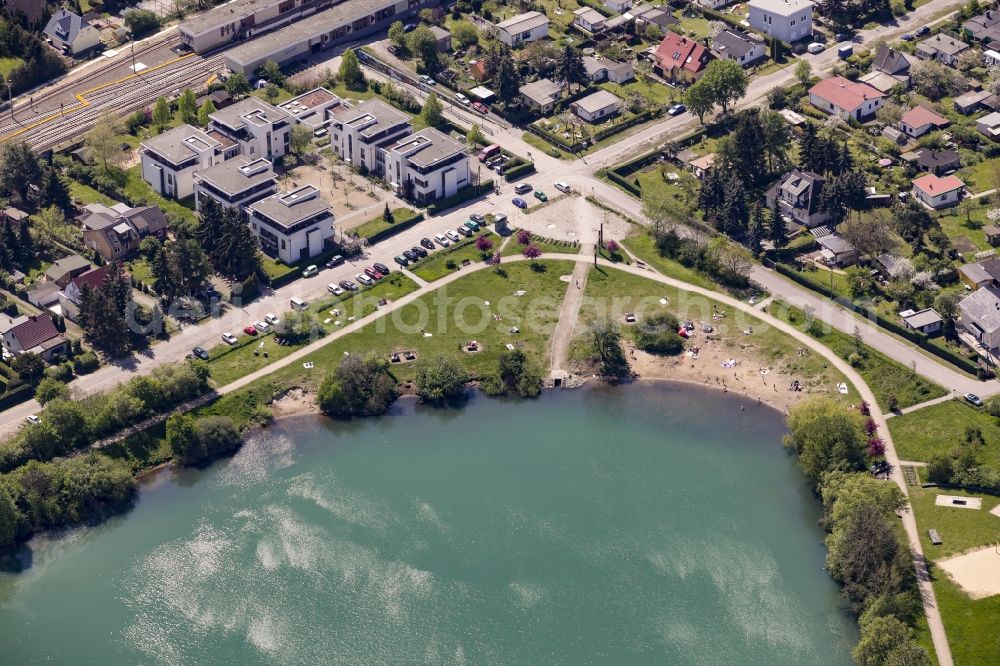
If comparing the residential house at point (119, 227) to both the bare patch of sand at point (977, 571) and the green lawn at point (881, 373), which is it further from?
the bare patch of sand at point (977, 571)

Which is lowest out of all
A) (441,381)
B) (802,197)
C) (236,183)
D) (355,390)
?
(355,390)

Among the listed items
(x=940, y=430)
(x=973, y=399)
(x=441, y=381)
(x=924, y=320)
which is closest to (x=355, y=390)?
(x=441, y=381)

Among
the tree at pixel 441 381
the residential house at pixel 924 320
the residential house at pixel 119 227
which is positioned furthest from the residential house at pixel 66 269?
the residential house at pixel 924 320

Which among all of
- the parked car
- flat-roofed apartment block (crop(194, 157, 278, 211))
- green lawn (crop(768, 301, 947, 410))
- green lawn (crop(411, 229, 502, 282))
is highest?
flat-roofed apartment block (crop(194, 157, 278, 211))

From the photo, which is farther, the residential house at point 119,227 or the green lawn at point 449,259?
the green lawn at point 449,259

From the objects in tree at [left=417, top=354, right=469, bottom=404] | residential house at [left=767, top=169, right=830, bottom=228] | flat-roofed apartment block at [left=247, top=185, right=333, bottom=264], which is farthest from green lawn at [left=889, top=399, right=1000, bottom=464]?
flat-roofed apartment block at [left=247, top=185, right=333, bottom=264]

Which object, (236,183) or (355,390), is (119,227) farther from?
(355,390)

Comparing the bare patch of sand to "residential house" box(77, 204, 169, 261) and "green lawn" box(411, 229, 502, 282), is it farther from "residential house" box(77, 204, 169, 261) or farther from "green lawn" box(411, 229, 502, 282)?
"residential house" box(77, 204, 169, 261)
